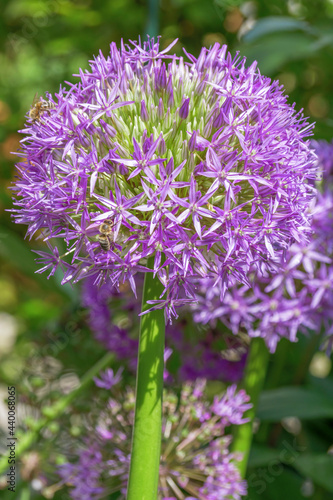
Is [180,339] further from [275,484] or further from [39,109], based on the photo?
[39,109]

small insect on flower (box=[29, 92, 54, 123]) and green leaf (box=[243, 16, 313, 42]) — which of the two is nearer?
small insect on flower (box=[29, 92, 54, 123])

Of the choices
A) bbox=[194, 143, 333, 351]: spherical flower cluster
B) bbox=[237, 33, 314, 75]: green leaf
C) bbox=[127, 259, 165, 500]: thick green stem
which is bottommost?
bbox=[127, 259, 165, 500]: thick green stem

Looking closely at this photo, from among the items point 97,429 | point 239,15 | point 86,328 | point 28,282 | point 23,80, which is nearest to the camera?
point 97,429

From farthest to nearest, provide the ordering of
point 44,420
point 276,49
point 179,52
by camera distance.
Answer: point 179,52 < point 276,49 < point 44,420

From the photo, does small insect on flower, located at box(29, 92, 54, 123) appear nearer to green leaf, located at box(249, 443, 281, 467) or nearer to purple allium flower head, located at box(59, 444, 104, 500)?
purple allium flower head, located at box(59, 444, 104, 500)

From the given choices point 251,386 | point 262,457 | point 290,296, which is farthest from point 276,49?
point 262,457

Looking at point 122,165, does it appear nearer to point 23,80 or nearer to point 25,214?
point 25,214

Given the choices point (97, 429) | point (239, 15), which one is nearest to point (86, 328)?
point (97, 429)

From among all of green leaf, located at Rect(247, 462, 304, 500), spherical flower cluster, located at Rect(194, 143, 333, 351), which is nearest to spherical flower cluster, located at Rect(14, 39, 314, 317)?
spherical flower cluster, located at Rect(194, 143, 333, 351)
